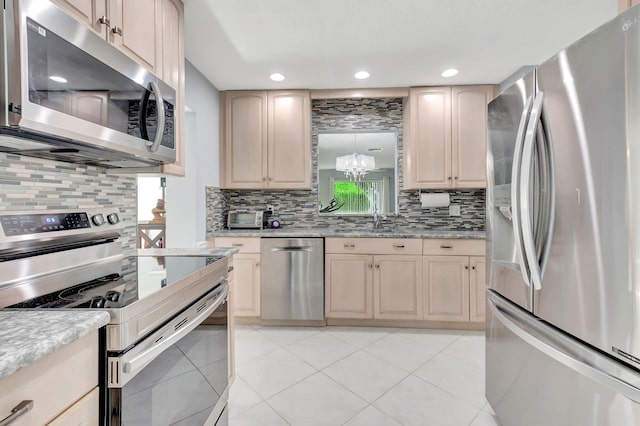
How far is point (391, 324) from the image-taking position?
2838mm

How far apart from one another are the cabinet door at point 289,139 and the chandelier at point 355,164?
0.45 m

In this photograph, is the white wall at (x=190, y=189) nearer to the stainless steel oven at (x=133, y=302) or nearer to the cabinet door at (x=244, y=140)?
the cabinet door at (x=244, y=140)

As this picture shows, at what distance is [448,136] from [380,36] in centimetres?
132

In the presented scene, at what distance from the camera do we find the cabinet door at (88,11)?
40.2 inches

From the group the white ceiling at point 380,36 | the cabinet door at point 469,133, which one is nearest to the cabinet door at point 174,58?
the white ceiling at point 380,36

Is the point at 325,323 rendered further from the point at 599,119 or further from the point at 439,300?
the point at 599,119

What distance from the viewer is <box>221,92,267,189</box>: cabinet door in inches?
122

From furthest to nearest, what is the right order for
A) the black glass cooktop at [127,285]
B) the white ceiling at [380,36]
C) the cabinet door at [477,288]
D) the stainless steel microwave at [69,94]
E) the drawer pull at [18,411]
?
1. the cabinet door at [477,288]
2. the white ceiling at [380,36]
3. the black glass cooktop at [127,285]
4. the stainless steel microwave at [69,94]
5. the drawer pull at [18,411]

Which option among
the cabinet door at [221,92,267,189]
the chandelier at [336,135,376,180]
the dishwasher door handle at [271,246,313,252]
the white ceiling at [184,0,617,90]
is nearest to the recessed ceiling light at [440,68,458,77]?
the white ceiling at [184,0,617,90]

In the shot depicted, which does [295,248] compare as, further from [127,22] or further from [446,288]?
[127,22]

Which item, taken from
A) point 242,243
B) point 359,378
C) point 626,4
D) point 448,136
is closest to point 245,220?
point 242,243

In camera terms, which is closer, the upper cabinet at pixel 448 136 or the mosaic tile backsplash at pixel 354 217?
the upper cabinet at pixel 448 136

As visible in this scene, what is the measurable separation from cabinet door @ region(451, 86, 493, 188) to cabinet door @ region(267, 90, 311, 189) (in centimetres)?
147

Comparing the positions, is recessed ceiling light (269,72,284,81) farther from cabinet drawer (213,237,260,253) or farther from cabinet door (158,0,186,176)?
cabinet drawer (213,237,260,253)
